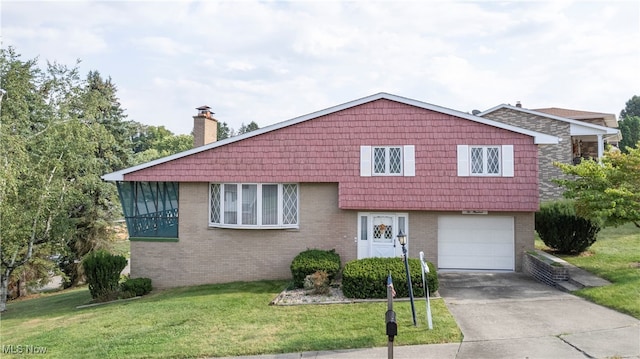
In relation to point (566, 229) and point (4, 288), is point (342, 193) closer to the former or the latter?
point (566, 229)

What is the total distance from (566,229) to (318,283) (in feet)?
31.5

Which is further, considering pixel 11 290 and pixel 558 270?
pixel 11 290

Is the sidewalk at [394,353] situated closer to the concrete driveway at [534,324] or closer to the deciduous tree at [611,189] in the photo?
the concrete driveway at [534,324]

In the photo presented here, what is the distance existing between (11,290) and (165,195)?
15.4 m

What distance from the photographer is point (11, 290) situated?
23.7 m

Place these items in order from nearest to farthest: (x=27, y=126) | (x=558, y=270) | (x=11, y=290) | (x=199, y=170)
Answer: (x=558, y=270) < (x=199, y=170) < (x=27, y=126) < (x=11, y=290)

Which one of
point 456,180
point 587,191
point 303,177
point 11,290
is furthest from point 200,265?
point 11,290

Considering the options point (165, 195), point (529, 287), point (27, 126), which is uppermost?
point (27, 126)

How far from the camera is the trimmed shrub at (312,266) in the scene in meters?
12.7

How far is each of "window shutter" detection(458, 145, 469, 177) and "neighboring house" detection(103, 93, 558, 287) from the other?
0.10 ft

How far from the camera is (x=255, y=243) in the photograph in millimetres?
14664

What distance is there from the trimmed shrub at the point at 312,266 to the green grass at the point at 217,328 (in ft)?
2.67

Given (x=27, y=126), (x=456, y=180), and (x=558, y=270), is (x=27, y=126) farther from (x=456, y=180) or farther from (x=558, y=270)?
(x=558, y=270)

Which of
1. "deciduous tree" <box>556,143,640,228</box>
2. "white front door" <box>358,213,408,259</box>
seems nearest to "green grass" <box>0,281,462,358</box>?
"white front door" <box>358,213,408,259</box>
